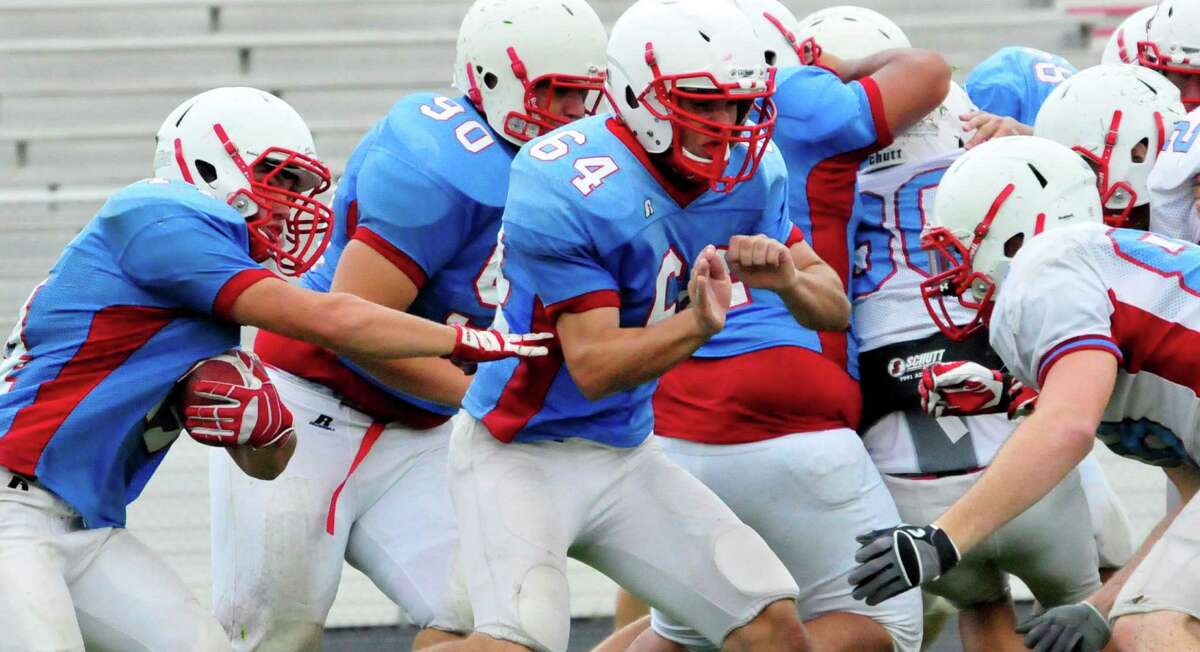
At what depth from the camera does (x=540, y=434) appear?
3408 mm

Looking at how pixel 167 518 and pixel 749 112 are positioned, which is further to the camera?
pixel 167 518

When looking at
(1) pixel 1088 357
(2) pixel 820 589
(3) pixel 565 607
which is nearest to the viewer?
(1) pixel 1088 357

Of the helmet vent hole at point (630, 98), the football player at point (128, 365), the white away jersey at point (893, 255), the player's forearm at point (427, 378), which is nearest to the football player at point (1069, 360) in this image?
the white away jersey at point (893, 255)

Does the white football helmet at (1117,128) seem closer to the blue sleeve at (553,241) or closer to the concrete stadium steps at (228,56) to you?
the blue sleeve at (553,241)

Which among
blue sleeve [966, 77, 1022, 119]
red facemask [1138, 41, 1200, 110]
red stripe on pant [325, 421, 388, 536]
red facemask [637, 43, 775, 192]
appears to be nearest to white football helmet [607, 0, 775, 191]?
red facemask [637, 43, 775, 192]

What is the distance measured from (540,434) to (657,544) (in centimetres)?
31

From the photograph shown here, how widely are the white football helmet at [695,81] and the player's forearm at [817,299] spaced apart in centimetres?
23

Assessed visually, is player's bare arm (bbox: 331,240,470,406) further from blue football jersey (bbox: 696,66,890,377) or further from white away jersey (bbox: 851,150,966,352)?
white away jersey (bbox: 851,150,966,352)

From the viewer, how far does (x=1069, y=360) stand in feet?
9.30

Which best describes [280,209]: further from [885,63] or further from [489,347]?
[885,63]

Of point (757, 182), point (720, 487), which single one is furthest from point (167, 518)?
point (757, 182)

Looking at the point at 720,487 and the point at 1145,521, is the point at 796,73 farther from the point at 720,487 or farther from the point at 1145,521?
the point at 1145,521

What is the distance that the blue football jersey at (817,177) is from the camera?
152 inches

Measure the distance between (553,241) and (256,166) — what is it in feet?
2.66
